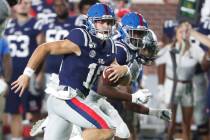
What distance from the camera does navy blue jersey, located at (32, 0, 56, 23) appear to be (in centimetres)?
1179

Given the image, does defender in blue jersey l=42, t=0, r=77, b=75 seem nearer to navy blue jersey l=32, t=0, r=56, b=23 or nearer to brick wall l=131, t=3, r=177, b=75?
navy blue jersey l=32, t=0, r=56, b=23

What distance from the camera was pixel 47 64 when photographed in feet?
37.4

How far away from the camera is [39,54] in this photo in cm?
766

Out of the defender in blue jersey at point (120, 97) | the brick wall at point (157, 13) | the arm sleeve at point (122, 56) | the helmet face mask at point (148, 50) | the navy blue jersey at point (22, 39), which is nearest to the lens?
the defender in blue jersey at point (120, 97)

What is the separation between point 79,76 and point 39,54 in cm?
44

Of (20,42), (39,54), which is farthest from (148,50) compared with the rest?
(20,42)

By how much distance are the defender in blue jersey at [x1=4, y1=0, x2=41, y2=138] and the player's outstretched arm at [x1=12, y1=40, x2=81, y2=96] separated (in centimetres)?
337

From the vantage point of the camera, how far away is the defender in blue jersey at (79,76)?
7.83 metres

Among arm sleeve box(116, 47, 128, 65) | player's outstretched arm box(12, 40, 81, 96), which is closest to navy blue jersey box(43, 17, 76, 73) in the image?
arm sleeve box(116, 47, 128, 65)

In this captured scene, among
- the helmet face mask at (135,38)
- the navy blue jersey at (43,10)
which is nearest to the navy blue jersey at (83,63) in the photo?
the helmet face mask at (135,38)

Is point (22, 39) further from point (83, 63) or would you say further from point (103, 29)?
point (83, 63)

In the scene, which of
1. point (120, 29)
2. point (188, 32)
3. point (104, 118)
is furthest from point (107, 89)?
point (188, 32)

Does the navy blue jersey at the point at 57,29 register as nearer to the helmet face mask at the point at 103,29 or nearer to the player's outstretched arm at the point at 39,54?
the helmet face mask at the point at 103,29

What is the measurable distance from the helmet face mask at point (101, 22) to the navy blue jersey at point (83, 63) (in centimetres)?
7
